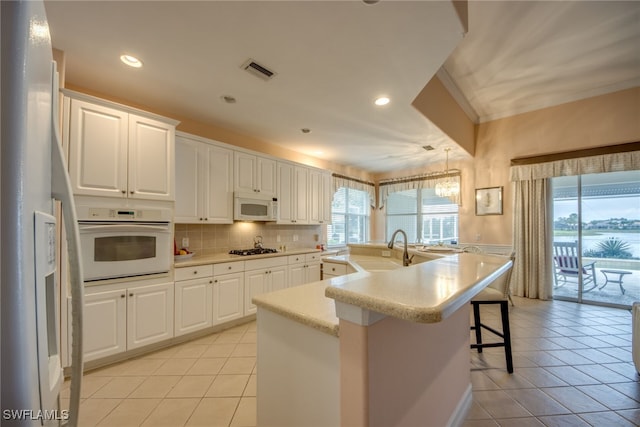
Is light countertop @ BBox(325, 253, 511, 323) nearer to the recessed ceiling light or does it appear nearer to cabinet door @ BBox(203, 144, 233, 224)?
the recessed ceiling light

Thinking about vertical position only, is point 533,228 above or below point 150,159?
below

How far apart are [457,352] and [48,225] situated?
1.99 metres

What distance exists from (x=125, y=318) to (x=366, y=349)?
246 centimetres

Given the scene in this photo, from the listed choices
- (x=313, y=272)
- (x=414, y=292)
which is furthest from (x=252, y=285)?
(x=414, y=292)

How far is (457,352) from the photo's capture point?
1.60 meters

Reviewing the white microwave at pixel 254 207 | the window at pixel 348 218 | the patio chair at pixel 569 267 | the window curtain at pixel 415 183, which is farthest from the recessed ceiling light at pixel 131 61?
the patio chair at pixel 569 267

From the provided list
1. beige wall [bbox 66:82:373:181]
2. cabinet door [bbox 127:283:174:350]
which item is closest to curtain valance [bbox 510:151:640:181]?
beige wall [bbox 66:82:373:181]

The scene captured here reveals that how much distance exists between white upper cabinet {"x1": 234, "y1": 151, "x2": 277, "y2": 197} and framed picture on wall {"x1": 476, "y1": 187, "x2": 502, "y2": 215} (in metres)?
3.89

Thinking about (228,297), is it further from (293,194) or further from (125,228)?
(293,194)

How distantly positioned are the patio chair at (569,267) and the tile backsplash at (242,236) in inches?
164

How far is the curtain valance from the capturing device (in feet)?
11.6

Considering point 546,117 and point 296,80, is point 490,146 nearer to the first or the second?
point 546,117

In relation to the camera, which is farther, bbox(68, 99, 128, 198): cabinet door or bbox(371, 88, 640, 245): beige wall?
bbox(371, 88, 640, 245): beige wall

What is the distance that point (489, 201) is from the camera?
4.76 metres
